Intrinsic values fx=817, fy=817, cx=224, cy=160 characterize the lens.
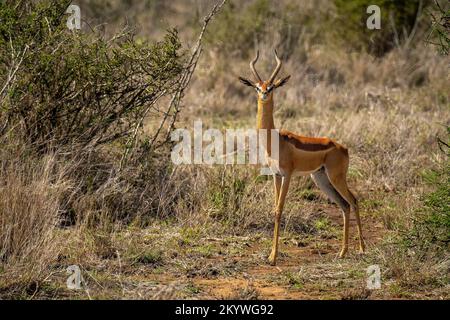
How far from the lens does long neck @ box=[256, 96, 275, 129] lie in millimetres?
7496

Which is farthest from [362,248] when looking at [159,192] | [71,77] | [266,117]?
[71,77]

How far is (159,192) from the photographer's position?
8.65 meters

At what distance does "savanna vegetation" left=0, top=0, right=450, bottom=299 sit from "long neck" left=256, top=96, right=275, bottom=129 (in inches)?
46.0

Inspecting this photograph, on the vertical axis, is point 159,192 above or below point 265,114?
below

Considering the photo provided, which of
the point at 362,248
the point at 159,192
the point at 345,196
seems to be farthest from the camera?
the point at 159,192

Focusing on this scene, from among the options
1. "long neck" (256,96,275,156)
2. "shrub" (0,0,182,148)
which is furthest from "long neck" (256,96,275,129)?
"shrub" (0,0,182,148)

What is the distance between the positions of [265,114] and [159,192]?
1.73 m

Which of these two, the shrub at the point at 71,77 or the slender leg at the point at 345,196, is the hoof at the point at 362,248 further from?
the shrub at the point at 71,77

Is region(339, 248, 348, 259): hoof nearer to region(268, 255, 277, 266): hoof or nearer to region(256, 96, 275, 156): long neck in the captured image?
region(268, 255, 277, 266): hoof

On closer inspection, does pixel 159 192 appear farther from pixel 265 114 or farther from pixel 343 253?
pixel 343 253

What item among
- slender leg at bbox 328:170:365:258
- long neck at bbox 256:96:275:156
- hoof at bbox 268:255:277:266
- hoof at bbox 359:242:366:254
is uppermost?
long neck at bbox 256:96:275:156

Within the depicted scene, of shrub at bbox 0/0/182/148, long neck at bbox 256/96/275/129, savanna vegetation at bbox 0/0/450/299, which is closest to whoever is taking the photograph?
savanna vegetation at bbox 0/0/450/299

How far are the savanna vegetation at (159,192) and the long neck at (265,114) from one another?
1.17 meters

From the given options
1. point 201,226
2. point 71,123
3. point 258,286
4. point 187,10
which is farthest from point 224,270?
point 187,10
